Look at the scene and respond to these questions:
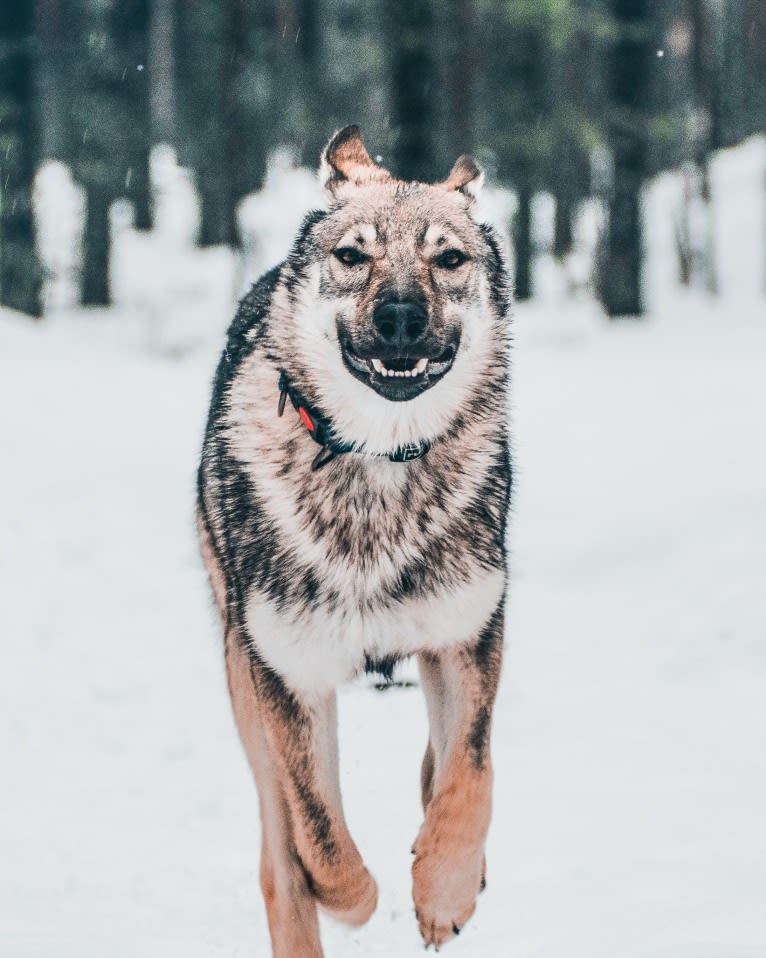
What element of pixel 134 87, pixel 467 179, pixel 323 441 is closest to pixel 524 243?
pixel 134 87

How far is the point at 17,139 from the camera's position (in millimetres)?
14500

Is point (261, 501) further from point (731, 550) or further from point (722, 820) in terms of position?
point (731, 550)

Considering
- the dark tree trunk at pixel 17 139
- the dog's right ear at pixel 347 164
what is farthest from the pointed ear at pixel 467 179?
the dark tree trunk at pixel 17 139

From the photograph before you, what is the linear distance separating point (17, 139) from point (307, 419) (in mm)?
12612

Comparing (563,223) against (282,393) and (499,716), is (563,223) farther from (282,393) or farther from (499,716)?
(282,393)

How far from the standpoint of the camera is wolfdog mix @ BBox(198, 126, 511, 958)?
3.18m

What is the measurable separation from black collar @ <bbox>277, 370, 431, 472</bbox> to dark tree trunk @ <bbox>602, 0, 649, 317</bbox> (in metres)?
12.7

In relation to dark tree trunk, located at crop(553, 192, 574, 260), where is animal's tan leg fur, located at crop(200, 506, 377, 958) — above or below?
below

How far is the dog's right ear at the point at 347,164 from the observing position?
3.67 m

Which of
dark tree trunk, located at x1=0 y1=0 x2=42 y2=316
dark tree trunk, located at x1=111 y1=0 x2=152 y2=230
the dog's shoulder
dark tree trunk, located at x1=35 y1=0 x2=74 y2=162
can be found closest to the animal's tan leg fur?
the dog's shoulder

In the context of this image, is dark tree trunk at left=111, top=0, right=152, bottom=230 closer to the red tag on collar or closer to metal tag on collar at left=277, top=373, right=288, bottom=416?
metal tag on collar at left=277, top=373, right=288, bottom=416

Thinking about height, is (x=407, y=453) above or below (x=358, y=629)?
above

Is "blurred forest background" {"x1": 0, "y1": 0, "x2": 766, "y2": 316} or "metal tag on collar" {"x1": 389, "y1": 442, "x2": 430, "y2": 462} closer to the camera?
"metal tag on collar" {"x1": 389, "y1": 442, "x2": 430, "y2": 462}

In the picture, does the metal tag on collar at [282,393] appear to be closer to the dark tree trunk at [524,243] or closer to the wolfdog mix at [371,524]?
the wolfdog mix at [371,524]
